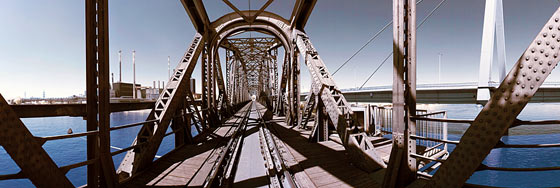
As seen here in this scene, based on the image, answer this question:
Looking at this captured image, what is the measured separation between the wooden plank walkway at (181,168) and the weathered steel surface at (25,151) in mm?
1505

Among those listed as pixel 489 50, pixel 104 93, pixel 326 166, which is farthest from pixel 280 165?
pixel 489 50

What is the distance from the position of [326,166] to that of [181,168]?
3.77 m

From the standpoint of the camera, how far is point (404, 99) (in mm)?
3734

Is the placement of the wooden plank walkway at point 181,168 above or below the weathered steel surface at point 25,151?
below

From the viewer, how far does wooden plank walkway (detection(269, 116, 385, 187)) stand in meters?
4.15

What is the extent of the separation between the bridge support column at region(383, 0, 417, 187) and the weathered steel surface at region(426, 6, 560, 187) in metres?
0.87

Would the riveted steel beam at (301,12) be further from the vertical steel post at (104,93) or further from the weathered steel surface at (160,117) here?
the vertical steel post at (104,93)

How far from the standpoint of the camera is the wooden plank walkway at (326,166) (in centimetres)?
415

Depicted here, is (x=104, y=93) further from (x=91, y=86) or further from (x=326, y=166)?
(x=326, y=166)

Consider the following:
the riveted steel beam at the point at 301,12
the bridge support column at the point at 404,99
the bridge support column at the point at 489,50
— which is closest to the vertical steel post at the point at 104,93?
the bridge support column at the point at 404,99

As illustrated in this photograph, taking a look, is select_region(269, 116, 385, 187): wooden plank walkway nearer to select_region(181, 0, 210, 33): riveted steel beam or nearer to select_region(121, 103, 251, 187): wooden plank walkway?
select_region(121, 103, 251, 187): wooden plank walkway

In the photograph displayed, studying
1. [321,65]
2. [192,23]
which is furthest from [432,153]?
[192,23]

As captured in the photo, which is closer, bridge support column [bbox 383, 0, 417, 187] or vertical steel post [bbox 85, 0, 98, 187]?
vertical steel post [bbox 85, 0, 98, 187]

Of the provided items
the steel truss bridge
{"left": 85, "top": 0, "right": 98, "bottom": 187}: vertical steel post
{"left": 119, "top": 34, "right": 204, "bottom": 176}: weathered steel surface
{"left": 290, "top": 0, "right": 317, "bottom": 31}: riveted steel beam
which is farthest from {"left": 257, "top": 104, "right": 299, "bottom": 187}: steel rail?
{"left": 290, "top": 0, "right": 317, "bottom": 31}: riveted steel beam
